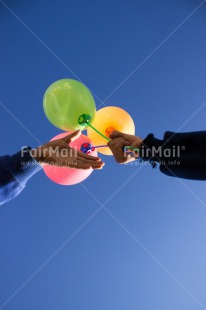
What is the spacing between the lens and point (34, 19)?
5.20 ft

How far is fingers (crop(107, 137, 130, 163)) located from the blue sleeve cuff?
251mm

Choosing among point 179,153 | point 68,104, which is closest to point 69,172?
point 68,104

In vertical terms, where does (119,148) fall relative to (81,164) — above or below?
above

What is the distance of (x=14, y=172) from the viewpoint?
93cm

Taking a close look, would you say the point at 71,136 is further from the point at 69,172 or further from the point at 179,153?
the point at 179,153

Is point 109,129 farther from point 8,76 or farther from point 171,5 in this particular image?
point 171,5

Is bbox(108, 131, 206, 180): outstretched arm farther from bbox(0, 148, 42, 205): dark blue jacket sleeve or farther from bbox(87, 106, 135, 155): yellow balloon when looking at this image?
bbox(0, 148, 42, 205): dark blue jacket sleeve

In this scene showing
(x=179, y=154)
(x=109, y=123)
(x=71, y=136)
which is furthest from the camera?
(x=109, y=123)

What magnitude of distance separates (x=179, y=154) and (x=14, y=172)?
0.49 metres

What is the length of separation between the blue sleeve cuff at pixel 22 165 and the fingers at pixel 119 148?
9.9 inches

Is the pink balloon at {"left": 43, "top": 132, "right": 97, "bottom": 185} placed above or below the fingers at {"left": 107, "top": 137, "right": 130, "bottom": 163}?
below

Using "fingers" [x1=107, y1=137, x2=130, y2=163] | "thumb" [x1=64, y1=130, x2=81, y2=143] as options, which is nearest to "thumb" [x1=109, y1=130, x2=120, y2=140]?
"fingers" [x1=107, y1=137, x2=130, y2=163]

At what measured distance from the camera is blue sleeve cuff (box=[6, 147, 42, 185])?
933mm

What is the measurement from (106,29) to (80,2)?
0.65 feet
